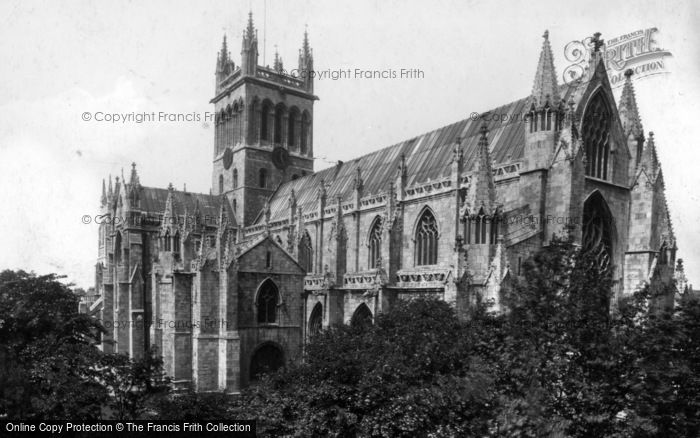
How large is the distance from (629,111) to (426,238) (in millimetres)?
13678

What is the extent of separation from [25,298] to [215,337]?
9773 millimetres

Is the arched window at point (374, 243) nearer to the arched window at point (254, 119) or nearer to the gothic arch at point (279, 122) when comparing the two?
the arched window at point (254, 119)

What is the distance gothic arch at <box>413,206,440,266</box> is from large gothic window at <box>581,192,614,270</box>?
328 inches

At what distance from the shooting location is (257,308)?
30703 millimetres

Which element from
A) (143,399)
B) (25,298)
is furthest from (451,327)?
(25,298)

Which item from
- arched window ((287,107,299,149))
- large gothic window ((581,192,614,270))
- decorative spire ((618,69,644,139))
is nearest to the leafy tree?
large gothic window ((581,192,614,270))

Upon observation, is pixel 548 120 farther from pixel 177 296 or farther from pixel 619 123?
pixel 177 296

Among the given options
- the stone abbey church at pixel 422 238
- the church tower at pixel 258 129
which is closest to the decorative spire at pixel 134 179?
the stone abbey church at pixel 422 238

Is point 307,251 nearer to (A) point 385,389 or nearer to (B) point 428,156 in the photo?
(B) point 428,156

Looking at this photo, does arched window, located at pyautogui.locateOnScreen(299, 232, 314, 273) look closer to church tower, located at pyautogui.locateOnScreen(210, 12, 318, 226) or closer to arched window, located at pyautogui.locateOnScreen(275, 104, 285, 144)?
church tower, located at pyautogui.locateOnScreen(210, 12, 318, 226)

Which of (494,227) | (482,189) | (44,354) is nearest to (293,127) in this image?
(482,189)

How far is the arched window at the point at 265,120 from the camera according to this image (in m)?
54.3

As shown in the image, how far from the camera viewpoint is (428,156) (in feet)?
118

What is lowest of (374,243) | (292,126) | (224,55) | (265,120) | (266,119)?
(374,243)
